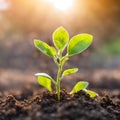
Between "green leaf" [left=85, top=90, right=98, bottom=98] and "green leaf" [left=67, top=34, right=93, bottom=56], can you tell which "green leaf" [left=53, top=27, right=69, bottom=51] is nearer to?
"green leaf" [left=67, top=34, right=93, bottom=56]

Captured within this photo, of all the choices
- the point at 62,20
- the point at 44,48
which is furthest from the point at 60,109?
the point at 62,20

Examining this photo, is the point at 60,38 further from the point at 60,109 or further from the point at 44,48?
the point at 60,109

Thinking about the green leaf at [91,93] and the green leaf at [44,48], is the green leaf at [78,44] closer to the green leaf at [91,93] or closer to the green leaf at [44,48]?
the green leaf at [44,48]

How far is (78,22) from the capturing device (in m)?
18.5

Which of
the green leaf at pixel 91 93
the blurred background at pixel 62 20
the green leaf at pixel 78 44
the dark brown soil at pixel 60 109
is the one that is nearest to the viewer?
the dark brown soil at pixel 60 109

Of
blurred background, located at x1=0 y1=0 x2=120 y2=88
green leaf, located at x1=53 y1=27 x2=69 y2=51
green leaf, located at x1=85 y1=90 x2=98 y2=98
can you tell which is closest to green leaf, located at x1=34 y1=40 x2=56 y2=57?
green leaf, located at x1=53 y1=27 x2=69 y2=51

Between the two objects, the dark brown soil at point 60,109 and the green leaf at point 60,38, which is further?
the green leaf at point 60,38

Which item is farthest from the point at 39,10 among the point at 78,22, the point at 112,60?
the point at 112,60

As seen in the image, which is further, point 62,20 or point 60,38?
point 62,20

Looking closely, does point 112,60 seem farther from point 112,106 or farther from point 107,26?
point 112,106

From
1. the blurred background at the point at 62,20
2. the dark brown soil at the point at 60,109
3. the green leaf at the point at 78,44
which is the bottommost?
the dark brown soil at the point at 60,109

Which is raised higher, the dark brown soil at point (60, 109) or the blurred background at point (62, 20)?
the blurred background at point (62, 20)

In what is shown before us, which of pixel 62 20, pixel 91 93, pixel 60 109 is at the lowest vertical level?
pixel 60 109

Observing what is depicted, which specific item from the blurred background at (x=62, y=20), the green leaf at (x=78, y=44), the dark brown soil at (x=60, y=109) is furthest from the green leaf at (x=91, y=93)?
the blurred background at (x=62, y=20)
